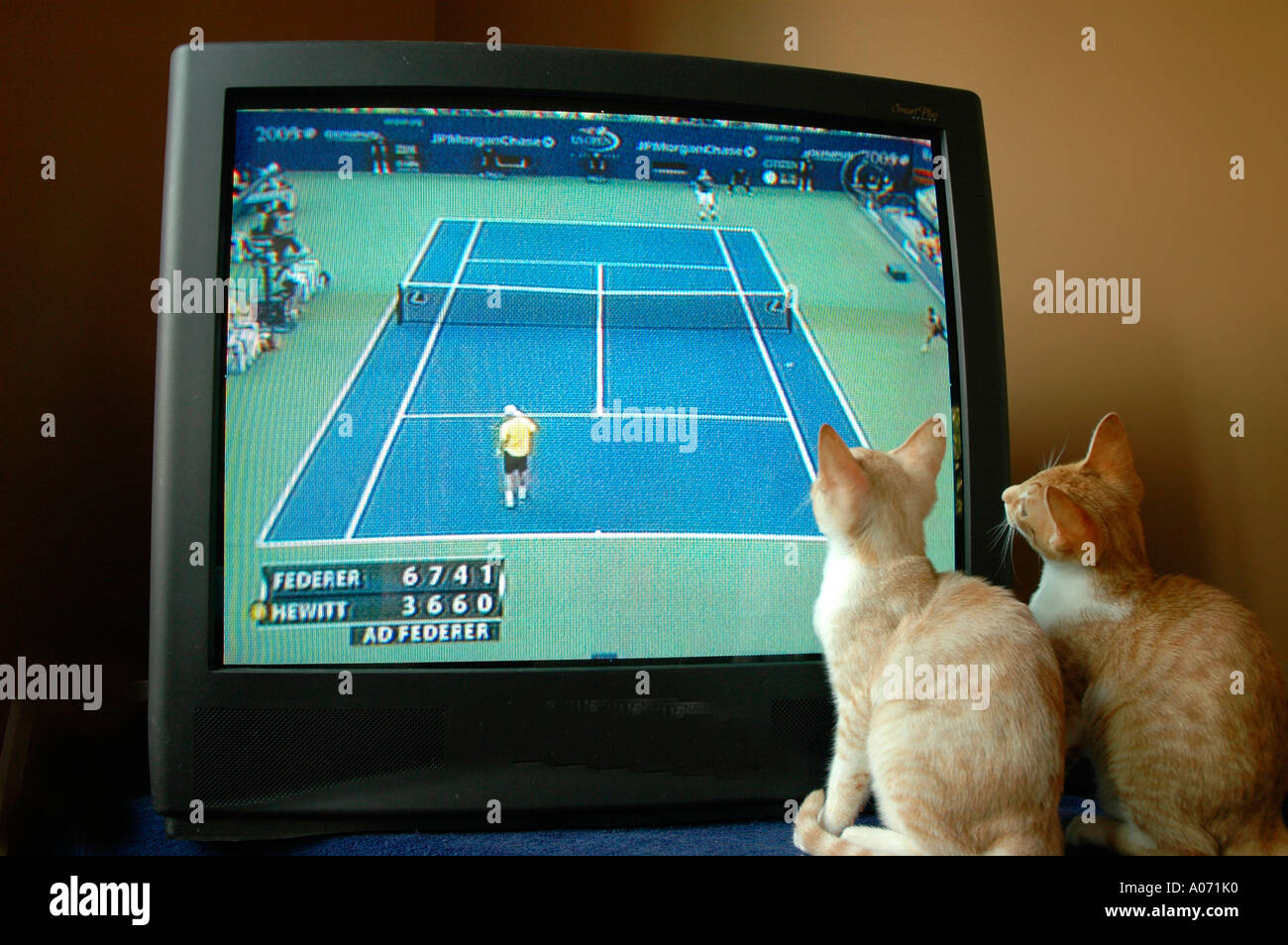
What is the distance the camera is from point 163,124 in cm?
167

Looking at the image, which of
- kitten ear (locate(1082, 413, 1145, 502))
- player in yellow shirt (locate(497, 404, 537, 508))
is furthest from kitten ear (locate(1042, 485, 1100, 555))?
player in yellow shirt (locate(497, 404, 537, 508))

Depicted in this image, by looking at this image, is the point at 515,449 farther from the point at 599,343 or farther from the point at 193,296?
the point at 193,296

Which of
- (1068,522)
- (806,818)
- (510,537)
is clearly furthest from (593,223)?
(806,818)

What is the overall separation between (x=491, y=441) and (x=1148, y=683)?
32.0 inches

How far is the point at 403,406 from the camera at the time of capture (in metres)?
1.16

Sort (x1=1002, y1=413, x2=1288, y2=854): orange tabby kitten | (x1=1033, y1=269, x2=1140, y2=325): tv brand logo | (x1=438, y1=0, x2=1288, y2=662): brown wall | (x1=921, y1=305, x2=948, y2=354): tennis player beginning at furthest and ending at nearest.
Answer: (x1=1033, y1=269, x2=1140, y2=325): tv brand logo < (x1=438, y1=0, x2=1288, y2=662): brown wall < (x1=921, y1=305, x2=948, y2=354): tennis player < (x1=1002, y1=413, x2=1288, y2=854): orange tabby kitten

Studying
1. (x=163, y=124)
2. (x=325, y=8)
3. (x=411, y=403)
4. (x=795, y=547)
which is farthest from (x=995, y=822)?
(x=325, y=8)

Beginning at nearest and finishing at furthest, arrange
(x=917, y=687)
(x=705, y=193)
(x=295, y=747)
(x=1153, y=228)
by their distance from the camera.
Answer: (x=917, y=687)
(x=295, y=747)
(x=705, y=193)
(x=1153, y=228)

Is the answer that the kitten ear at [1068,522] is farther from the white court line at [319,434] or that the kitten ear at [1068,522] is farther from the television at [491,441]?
the white court line at [319,434]

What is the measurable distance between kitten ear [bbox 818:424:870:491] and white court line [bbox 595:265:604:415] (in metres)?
0.27

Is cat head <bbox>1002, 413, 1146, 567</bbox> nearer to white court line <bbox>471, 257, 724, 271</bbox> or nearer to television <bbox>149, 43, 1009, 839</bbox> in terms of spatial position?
television <bbox>149, 43, 1009, 839</bbox>

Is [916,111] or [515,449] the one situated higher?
[916,111]

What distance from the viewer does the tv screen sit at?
1.16 metres

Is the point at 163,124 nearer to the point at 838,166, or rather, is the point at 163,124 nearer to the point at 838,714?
the point at 838,166
